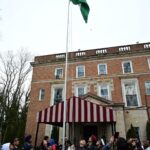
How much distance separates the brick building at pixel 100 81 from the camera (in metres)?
16.6

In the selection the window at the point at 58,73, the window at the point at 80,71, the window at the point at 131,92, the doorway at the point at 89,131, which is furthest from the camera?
the window at the point at 58,73

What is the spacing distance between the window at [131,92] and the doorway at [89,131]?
4022 millimetres

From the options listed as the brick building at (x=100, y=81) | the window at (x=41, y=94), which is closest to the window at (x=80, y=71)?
the brick building at (x=100, y=81)

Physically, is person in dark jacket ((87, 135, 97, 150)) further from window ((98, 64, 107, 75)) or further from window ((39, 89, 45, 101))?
window ((39, 89, 45, 101))

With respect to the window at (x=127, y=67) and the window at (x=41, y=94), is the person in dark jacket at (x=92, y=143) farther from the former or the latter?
the window at (x=41, y=94)

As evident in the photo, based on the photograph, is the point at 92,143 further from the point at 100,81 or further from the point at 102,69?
the point at 102,69

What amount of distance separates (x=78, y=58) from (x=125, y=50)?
5.31m

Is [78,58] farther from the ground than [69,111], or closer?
farther from the ground

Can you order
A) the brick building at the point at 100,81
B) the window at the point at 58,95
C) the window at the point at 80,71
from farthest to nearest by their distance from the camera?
1. the window at the point at 80,71
2. the window at the point at 58,95
3. the brick building at the point at 100,81

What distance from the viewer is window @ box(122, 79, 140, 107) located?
1728 centimetres

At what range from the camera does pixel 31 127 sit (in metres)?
18.3

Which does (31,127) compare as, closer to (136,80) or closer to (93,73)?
(93,73)

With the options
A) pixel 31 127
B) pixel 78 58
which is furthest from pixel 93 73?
pixel 31 127

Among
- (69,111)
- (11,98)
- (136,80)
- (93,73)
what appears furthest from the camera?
(11,98)
